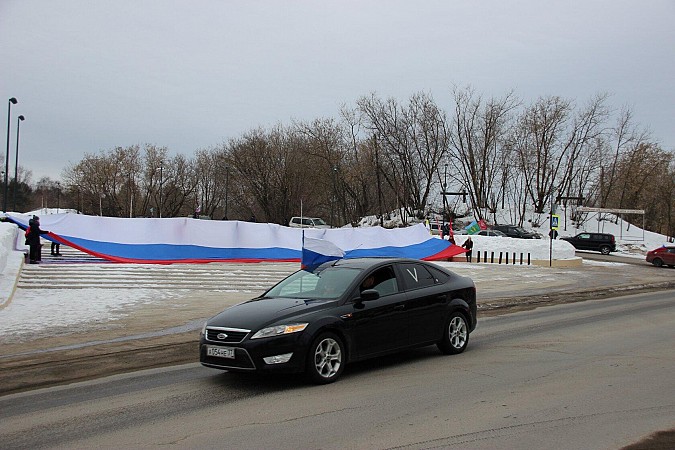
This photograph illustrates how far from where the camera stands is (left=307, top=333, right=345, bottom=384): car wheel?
24.5 ft

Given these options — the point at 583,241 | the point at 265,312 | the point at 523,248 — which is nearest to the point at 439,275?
the point at 265,312

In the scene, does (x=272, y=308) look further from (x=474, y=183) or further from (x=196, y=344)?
(x=474, y=183)

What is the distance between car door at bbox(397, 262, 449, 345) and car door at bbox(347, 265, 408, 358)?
15 cm

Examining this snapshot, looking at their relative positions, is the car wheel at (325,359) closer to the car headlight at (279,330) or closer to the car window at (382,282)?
the car headlight at (279,330)

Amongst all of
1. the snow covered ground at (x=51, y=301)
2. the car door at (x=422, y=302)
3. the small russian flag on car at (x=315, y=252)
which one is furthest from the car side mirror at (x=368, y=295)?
the snow covered ground at (x=51, y=301)

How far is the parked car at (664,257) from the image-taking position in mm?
39594

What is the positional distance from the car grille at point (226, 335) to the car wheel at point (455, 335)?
3.48m

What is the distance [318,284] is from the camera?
8594 mm

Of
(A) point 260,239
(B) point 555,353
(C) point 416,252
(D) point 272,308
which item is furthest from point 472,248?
(D) point 272,308

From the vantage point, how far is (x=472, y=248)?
38.0 m

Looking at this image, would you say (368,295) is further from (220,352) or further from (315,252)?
(315,252)

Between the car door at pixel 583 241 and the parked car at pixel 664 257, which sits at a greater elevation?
the car door at pixel 583 241

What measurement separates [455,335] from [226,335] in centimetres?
386

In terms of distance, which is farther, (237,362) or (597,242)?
(597,242)
